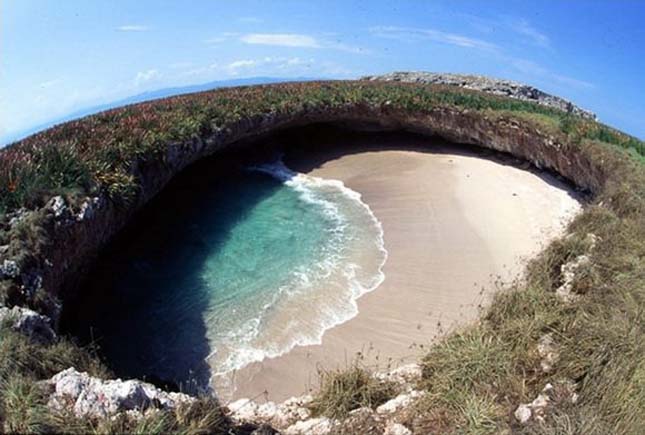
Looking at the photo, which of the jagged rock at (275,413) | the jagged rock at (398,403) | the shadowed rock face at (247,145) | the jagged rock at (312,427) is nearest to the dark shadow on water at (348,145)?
the shadowed rock face at (247,145)

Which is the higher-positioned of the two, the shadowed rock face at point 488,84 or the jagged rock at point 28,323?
the shadowed rock face at point 488,84

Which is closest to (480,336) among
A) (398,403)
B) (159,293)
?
(398,403)

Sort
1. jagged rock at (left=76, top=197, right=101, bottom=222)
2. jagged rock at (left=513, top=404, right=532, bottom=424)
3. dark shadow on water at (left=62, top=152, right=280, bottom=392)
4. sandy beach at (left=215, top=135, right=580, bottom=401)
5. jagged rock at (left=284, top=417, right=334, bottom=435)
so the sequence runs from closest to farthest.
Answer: jagged rock at (left=513, top=404, right=532, bottom=424), jagged rock at (left=284, top=417, right=334, bottom=435), dark shadow on water at (left=62, top=152, right=280, bottom=392), sandy beach at (left=215, top=135, right=580, bottom=401), jagged rock at (left=76, top=197, right=101, bottom=222)

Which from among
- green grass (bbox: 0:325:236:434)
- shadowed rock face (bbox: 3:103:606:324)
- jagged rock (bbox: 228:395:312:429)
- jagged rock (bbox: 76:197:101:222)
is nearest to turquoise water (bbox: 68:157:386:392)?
shadowed rock face (bbox: 3:103:606:324)

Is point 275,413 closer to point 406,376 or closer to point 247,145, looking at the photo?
point 406,376

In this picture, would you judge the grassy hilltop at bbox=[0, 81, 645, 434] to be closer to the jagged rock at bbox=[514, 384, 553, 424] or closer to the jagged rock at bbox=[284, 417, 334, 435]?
the jagged rock at bbox=[514, 384, 553, 424]

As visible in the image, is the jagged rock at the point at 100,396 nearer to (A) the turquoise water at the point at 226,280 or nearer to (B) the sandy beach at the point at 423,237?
(A) the turquoise water at the point at 226,280

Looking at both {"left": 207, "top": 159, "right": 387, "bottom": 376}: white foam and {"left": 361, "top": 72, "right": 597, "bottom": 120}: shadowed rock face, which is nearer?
{"left": 207, "top": 159, "right": 387, "bottom": 376}: white foam
